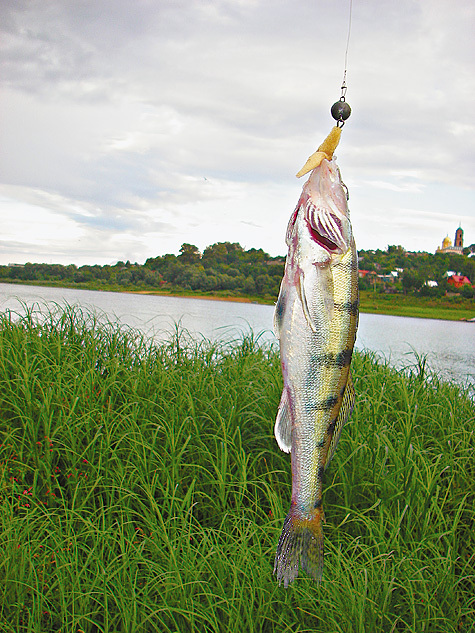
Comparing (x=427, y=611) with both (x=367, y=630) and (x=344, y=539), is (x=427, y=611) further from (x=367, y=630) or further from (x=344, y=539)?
(x=344, y=539)

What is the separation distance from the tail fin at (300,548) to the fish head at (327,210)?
2.71 feet

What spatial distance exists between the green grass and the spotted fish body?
96 centimetres

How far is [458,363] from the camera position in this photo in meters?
12.5

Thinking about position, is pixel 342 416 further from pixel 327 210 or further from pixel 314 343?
pixel 327 210

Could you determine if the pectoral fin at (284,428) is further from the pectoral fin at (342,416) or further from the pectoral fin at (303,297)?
the pectoral fin at (303,297)

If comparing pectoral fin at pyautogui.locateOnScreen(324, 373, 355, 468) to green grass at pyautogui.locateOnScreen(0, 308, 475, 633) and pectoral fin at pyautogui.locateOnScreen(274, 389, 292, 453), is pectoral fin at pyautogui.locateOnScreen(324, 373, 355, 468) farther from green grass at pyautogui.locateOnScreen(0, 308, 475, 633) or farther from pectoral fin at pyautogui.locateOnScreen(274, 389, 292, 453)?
green grass at pyautogui.locateOnScreen(0, 308, 475, 633)

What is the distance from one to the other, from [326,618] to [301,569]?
111 centimetres

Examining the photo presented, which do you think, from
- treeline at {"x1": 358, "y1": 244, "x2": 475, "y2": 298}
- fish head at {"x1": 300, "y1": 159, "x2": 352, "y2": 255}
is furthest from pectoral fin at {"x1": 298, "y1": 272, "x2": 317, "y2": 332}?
treeline at {"x1": 358, "y1": 244, "x2": 475, "y2": 298}

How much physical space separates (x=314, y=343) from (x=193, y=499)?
2346 millimetres

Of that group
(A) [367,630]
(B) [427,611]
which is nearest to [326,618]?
(A) [367,630]

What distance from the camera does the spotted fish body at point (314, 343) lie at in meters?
1.33

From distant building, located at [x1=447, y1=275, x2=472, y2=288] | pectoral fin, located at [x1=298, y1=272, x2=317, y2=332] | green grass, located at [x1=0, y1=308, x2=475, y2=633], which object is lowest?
green grass, located at [x1=0, y1=308, x2=475, y2=633]

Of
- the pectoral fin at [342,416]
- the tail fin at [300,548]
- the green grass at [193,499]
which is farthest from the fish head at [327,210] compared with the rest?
the green grass at [193,499]

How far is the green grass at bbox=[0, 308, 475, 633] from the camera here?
7.65 feet
